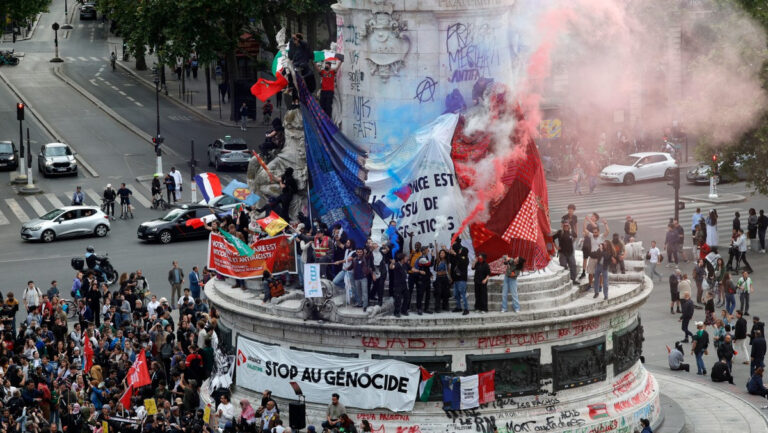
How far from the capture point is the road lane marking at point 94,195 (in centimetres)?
6296

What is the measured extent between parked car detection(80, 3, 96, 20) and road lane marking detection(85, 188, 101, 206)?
5753cm

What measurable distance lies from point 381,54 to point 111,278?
18188 millimetres

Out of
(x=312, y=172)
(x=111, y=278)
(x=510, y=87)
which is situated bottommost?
(x=111, y=278)

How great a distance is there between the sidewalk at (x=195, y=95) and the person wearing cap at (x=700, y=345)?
40.9 meters

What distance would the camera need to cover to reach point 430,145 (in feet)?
114

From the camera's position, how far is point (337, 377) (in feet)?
112

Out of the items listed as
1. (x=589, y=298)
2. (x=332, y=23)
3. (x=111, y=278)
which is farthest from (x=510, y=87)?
(x=332, y=23)

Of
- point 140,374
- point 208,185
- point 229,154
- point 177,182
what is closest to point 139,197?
point 177,182

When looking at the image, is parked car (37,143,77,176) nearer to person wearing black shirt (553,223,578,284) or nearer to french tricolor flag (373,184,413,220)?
french tricolor flag (373,184,413,220)

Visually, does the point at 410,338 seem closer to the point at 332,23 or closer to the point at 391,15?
the point at 391,15

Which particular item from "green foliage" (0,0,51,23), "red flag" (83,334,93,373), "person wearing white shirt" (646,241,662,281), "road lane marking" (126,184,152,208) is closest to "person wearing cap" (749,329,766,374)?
"person wearing white shirt" (646,241,662,281)

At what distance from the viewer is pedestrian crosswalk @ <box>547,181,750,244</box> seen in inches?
2274

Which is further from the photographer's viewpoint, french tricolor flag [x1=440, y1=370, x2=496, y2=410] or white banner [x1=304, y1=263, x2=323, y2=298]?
white banner [x1=304, y1=263, x2=323, y2=298]

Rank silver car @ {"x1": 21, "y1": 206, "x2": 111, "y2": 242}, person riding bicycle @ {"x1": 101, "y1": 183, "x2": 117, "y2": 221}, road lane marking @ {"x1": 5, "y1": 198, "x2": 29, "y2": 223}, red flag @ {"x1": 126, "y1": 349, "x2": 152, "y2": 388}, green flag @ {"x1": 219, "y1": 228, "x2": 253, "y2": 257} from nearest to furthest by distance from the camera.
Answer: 1. red flag @ {"x1": 126, "y1": 349, "x2": 152, "y2": 388}
2. green flag @ {"x1": 219, "y1": 228, "x2": 253, "y2": 257}
3. silver car @ {"x1": 21, "y1": 206, "x2": 111, "y2": 242}
4. person riding bicycle @ {"x1": 101, "y1": 183, "x2": 117, "y2": 221}
5. road lane marking @ {"x1": 5, "y1": 198, "x2": 29, "y2": 223}
